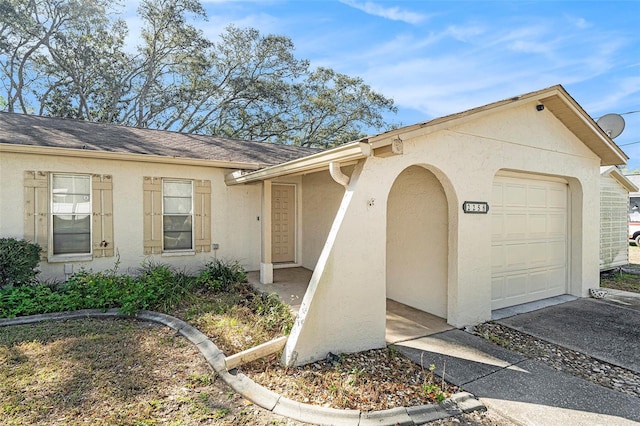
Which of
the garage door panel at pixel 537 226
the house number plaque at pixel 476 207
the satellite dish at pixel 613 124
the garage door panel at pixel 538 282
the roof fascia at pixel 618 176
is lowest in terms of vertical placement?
Result: the garage door panel at pixel 538 282

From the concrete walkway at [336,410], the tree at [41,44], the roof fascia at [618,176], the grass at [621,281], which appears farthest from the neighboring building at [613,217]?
the tree at [41,44]

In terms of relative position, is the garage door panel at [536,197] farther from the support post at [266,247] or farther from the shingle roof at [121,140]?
the shingle roof at [121,140]

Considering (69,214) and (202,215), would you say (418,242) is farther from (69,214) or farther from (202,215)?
(69,214)

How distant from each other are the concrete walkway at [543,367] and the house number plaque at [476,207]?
1876 millimetres

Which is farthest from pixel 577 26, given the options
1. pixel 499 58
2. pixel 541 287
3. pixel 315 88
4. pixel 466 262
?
pixel 315 88

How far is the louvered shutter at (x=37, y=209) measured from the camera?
6.16m

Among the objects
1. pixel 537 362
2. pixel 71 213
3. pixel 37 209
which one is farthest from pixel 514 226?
pixel 37 209

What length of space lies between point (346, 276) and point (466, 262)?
2259 millimetres

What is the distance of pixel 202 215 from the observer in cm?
771

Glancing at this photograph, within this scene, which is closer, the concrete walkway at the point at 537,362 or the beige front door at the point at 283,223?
the concrete walkway at the point at 537,362

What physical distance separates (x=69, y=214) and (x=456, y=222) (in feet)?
24.3

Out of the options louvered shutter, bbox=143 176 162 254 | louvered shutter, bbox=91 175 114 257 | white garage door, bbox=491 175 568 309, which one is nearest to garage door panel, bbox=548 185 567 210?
white garage door, bbox=491 175 568 309

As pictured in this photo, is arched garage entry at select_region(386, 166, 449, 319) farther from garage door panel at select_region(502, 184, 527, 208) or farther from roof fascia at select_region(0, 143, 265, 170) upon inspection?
roof fascia at select_region(0, 143, 265, 170)

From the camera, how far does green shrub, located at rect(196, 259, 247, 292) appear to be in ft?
22.0
